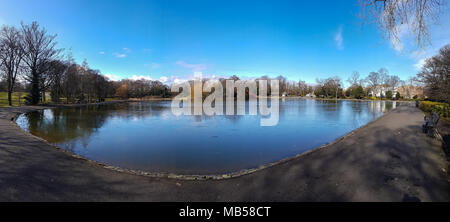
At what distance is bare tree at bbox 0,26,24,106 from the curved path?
27816 mm

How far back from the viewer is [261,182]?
4.02m

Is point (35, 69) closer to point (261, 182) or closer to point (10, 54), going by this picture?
point (10, 54)

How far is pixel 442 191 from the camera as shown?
3.45 metres

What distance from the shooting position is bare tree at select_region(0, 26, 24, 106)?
2333 centimetres

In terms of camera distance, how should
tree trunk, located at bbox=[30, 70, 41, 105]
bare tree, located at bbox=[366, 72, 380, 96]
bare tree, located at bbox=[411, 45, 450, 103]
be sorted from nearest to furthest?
1. bare tree, located at bbox=[411, 45, 450, 103]
2. tree trunk, located at bbox=[30, 70, 41, 105]
3. bare tree, located at bbox=[366, 72, 380, 96]

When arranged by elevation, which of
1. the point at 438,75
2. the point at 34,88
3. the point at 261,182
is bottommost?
the point at 261,182

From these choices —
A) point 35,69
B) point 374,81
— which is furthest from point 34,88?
point 374,81

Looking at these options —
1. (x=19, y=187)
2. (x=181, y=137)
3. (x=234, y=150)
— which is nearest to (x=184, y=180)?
(x=19, y=187)

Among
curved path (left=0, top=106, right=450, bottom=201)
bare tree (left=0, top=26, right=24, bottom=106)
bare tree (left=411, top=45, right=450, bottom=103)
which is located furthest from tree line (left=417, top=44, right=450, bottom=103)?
bare tree (left=0, top=26, right=24, bottom=106)

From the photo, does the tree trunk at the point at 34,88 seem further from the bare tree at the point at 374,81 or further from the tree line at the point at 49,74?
the bare tree at the point at 374,81

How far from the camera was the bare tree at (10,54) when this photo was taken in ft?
76.5

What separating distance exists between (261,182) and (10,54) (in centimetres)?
3454

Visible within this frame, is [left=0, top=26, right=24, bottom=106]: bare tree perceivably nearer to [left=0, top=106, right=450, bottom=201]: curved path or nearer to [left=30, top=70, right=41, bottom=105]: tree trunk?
[left=30, top=70, right=41, bottom=105]: tree trunk
